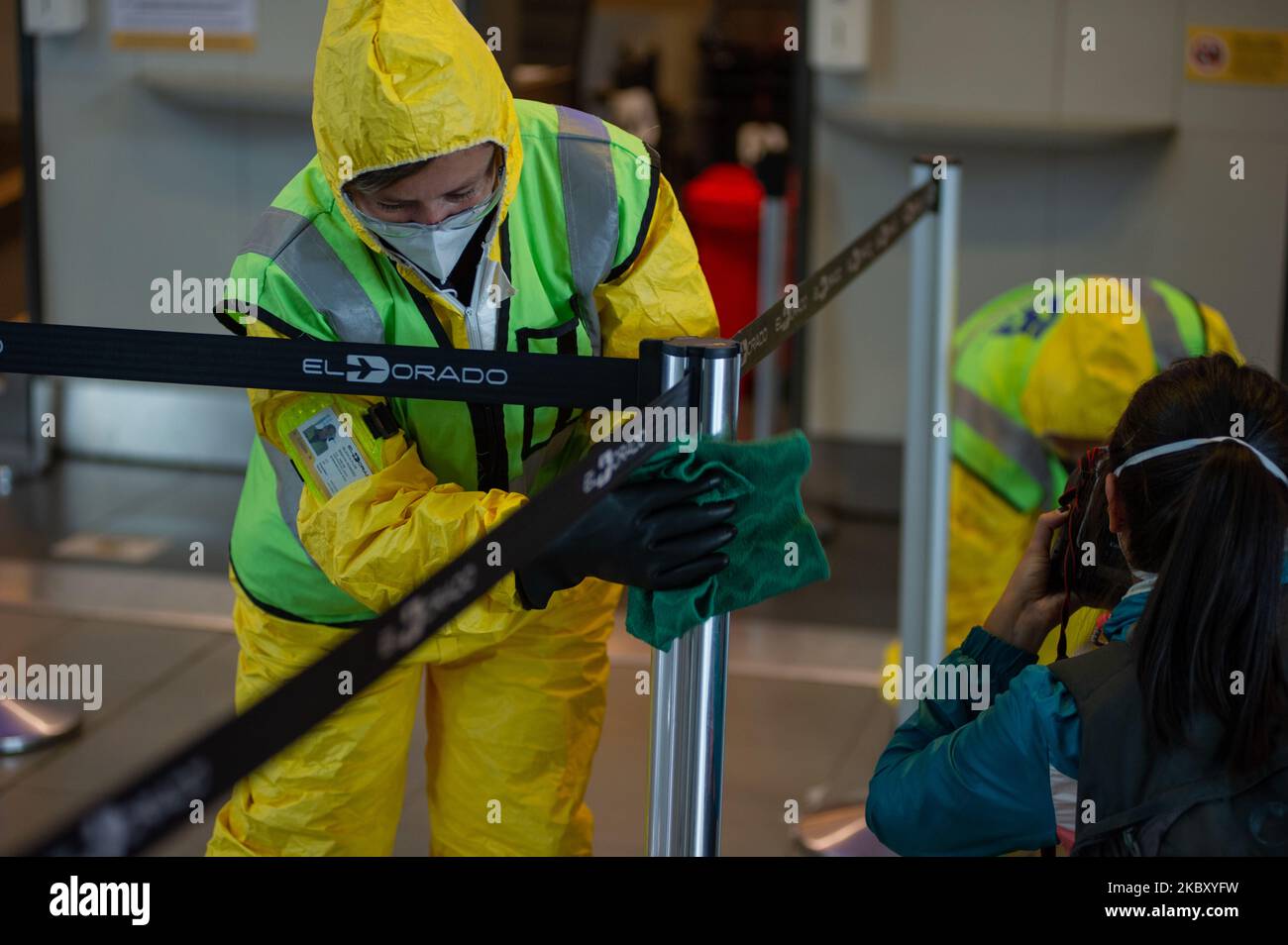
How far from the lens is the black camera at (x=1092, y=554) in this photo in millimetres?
1557

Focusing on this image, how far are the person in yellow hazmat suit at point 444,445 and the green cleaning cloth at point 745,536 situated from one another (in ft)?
0.07

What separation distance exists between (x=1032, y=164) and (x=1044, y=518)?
283cm

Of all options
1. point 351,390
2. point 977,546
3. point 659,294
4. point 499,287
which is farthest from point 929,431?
point 351,390

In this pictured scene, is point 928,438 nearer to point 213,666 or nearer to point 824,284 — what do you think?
A: point 824,284

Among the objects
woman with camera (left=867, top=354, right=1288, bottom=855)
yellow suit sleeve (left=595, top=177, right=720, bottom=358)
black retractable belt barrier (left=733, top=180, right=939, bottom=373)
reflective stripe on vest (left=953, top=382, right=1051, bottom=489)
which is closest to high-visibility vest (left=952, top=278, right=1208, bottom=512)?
reflective stripe on vest (left=953, top=382, right=1051, bottom=489)

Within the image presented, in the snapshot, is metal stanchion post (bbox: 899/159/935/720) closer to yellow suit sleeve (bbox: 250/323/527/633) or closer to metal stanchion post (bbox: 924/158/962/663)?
metal stanchion post (bbox: 924/158/962/663)

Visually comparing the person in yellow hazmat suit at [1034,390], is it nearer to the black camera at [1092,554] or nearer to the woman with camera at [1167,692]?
the black camera at [1092,554]

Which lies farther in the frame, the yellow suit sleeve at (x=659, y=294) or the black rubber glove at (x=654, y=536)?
the yellow suit sleeve at (x=659, y=294)

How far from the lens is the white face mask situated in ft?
5.49

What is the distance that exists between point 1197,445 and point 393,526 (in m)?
0.76

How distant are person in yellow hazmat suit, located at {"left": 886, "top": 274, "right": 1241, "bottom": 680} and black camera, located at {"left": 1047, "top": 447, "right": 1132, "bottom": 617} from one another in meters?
0.63

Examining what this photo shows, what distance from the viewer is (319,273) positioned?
175 centimetres

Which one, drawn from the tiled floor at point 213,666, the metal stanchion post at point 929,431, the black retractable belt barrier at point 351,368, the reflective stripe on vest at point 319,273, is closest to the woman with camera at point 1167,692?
the black retractable belt barrier at point 351,368
